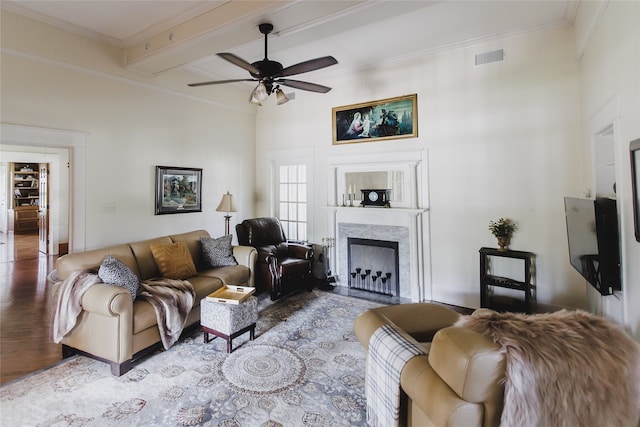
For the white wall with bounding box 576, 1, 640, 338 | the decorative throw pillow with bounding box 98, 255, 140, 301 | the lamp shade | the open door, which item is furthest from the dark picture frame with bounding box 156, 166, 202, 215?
the white wall with bounding box 576, 1, 640, 338

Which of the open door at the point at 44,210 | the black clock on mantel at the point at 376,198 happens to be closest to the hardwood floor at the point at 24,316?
the open door at the point at 44,210

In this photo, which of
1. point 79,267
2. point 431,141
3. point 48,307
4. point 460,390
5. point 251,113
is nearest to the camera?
point 460,390

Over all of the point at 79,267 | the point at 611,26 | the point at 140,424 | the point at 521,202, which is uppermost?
the point at 611,26

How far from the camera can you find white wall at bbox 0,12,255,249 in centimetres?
331

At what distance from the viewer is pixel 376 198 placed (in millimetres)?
4684

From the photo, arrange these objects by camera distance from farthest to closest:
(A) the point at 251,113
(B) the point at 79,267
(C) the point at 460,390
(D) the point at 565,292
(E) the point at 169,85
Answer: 1. (A) the point at 251,113
2. (E) the point at 169,85
3. (D) the point at 565,292
4. (B) the point at 79,267
5. (C) the point at 460,390

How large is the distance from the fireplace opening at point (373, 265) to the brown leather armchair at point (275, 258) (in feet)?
2.39

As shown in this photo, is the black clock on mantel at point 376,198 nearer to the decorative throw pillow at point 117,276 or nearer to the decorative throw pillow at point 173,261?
the decorative throw pillow at point 173,261

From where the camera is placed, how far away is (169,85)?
4633 mm

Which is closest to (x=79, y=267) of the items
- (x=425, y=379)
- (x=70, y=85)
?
(x=70, y=85)

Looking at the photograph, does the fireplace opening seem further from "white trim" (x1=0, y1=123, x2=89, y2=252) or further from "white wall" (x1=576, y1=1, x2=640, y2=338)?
"white trim" (x1=0, y1=123, x2=89, y2=252)

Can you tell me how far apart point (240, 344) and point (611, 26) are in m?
4.09

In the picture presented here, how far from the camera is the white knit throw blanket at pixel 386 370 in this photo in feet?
5.20

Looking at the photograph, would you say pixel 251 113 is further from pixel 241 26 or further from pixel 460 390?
pixel 460 390
